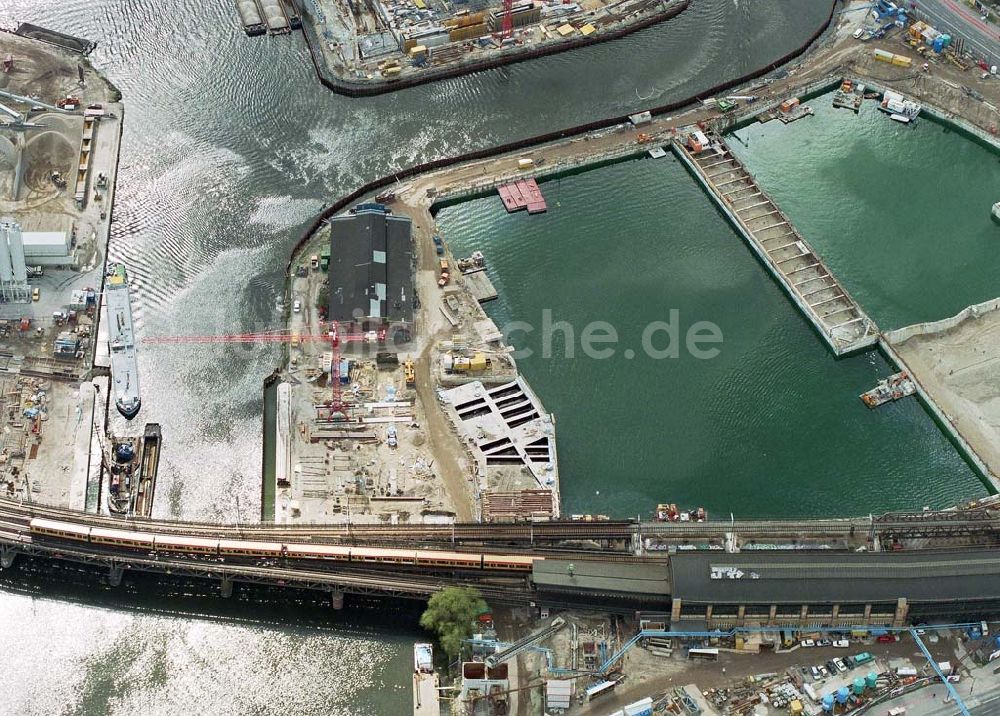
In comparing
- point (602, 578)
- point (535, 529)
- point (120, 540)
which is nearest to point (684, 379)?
point (535, 529)

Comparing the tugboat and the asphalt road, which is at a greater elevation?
the asphalt road

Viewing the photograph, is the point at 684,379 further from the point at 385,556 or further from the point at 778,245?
the point at 385,556

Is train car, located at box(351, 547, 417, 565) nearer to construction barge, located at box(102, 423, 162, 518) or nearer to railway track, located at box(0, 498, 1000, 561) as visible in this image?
railway track, located at box(0, 498, 1000, 561)

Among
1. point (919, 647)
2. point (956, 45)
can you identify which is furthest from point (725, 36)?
point (919, 647)

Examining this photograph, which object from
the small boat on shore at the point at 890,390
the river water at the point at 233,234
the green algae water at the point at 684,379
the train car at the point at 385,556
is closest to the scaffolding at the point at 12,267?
the river water at the point at 233,234

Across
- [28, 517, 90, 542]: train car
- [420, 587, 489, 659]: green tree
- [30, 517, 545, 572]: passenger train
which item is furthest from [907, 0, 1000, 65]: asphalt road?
[28, 517, 90, 542]: train car

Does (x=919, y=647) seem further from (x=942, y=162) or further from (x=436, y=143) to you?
(x=436, y=143)

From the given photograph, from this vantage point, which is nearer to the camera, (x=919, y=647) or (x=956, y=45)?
(x=919, y=647)

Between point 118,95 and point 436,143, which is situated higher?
point 118,95
